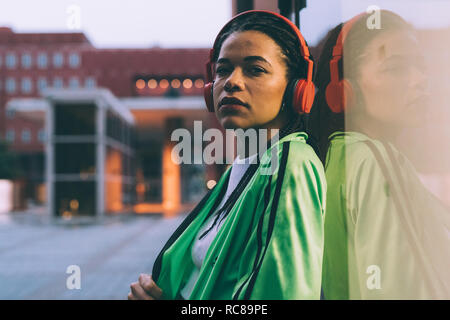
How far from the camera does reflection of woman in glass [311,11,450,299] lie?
1.19 m

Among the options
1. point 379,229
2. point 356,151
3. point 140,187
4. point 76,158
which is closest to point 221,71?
point 356,151

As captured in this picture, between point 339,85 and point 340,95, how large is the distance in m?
0.04

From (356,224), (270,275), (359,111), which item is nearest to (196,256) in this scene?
(270,275)

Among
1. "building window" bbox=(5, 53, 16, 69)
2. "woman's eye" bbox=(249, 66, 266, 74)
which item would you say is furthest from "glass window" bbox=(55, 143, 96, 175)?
"building window" bbox=(5, 53, 16, 69)

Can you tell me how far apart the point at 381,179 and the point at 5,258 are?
759 cm

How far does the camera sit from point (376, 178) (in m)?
1.21

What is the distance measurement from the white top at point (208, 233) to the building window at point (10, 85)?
132ft

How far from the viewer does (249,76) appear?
3.86 ft

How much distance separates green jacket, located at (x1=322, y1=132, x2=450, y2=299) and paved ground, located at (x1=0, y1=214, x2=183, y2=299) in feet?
3.83

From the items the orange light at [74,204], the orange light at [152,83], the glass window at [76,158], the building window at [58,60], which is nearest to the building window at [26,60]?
the building window at [58,60]

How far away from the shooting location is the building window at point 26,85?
3511 cm

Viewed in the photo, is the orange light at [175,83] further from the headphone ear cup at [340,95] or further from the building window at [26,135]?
the building window at [26,135]

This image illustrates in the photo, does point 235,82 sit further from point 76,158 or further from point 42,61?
point 42,61

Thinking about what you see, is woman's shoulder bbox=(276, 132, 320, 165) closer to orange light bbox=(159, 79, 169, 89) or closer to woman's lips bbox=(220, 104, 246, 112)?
woman's lips bbox=(220, 104, 246, 112)
